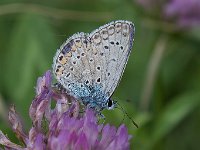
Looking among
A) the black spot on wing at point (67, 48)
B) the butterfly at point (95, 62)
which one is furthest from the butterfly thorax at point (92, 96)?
the black spot on wing at point (67, 48)

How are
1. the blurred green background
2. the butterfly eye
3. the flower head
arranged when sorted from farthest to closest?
1. the blurred green background
2. the butterfly eye
3. the flower head

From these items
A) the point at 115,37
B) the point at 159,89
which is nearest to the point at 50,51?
the point at 159,89

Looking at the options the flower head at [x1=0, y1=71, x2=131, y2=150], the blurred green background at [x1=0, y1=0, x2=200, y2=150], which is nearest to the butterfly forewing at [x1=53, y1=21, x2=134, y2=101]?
the flower head at [x1=0, y1=71, x2=131, y2=150]

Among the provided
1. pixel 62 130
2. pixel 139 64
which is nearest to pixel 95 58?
pixel 62 130

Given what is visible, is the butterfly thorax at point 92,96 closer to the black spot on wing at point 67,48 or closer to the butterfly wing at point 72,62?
the butterfly wing at point 72,62

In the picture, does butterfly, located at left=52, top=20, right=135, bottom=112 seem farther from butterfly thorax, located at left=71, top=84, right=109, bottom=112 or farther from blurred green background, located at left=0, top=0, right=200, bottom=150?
blurred green background, located at left=0, top=0, right=200, bottom=150
